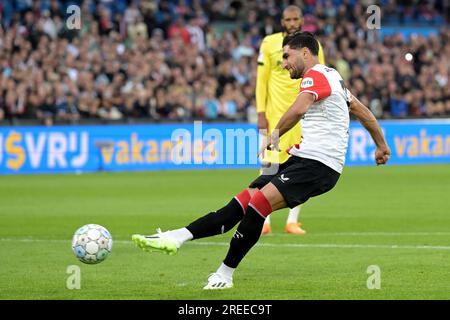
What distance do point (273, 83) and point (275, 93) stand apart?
15 cm

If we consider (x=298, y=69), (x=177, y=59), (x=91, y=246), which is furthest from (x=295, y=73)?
(x=177, y=59)

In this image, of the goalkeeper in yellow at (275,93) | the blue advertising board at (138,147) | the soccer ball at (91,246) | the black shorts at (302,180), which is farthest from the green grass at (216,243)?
the blue advertising board at (138,147)

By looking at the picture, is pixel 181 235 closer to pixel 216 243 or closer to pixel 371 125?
pixel 371 125

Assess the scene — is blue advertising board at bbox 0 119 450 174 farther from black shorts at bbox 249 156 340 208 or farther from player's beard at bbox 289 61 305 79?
black shorts at bbox 249 156 340 208

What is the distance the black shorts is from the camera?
8.72 metres

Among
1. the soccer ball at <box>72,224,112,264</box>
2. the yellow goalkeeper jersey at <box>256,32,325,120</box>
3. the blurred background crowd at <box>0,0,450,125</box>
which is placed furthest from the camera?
the blurred background crowd at <box>0,0,450,125</box>

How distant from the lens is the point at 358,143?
2731cm

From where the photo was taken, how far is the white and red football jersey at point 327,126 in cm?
883

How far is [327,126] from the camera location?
8875 millimetres

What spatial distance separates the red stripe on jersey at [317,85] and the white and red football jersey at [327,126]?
1 centimetres

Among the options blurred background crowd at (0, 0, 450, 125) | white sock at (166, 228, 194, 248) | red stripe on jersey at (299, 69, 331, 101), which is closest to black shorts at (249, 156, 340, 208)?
red stripe on jersey at (299, 69, 331, 101)

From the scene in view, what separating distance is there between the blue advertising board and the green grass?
2.10 m
